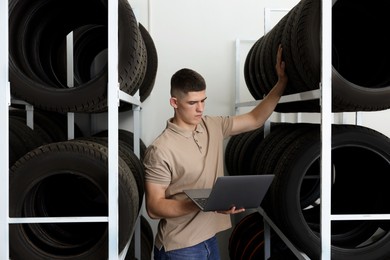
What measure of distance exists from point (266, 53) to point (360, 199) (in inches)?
36.5

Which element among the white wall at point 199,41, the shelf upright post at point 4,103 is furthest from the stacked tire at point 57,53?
the white wall at point 199,41

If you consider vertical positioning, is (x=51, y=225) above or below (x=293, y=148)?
below

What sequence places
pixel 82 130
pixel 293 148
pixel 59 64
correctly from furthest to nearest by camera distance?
pixel 82 130 < pixel 59 64 < pixel 293 148

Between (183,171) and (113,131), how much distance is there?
0.45 m

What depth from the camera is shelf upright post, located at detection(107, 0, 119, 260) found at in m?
1.61

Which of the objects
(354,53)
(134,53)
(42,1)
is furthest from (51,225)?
(354,53)

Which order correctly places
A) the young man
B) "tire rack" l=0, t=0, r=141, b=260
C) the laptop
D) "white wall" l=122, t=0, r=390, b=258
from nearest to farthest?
the laptop
"tire rack" l=0, t=0, r=141, b=260
the young man
"white wall" l=122, t=0, r=390, b=258

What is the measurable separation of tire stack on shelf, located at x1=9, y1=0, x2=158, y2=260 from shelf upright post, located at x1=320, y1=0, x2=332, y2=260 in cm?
79

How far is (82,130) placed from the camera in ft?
11.1

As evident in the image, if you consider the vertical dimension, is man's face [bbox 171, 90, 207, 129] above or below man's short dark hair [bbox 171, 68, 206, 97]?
below

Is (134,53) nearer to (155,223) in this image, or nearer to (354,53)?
(354,53)

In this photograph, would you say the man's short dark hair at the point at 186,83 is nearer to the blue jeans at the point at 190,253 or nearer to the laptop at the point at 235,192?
the laptop at the point at 235,192

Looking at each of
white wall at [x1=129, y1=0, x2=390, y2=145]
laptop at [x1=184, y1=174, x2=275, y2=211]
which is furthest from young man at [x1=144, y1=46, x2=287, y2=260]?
white wall at [x1=129, y1=0, x2=390, y2=145]

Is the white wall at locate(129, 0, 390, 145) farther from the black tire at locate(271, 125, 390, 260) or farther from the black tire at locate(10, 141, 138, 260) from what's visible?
the black tire at locate(10, 141, 138, 260)
